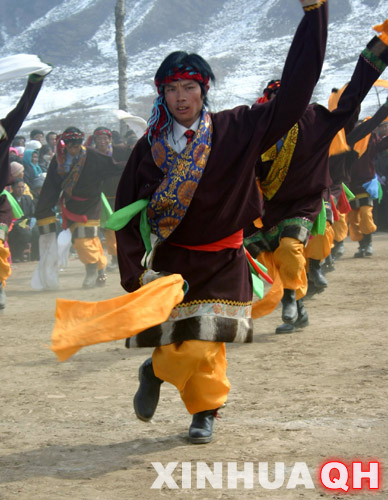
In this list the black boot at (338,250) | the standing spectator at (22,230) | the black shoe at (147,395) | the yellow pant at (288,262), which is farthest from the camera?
the standing spectator at (22,230)

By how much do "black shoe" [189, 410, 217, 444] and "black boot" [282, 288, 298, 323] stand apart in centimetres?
305

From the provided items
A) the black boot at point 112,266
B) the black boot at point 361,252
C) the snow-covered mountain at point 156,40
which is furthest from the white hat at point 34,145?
the snow-covered mountain at point 156,40

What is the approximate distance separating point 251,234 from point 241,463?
136 inches

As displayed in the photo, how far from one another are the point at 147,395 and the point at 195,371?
1.17 ft

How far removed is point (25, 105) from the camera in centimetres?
814

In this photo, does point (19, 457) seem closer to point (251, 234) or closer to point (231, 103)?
point (251, 234)

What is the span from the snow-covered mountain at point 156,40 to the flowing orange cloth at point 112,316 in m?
47.6

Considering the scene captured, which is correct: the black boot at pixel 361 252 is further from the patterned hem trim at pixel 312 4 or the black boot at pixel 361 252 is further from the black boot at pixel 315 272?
the patterned hem trim at pixel 312 4

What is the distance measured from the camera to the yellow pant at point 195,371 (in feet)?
14.2

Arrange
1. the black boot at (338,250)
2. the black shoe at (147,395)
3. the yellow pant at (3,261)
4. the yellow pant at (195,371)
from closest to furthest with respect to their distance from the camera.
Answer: the yellow pant at (195,371), the black shoe at (147,395), the yellow pant at (3,261), the black boot at (338,250)

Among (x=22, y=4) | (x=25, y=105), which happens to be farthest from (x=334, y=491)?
(x=22, y=4)

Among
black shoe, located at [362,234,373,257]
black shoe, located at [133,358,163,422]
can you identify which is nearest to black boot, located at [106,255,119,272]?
black shoe, located at [362,234,373,257]

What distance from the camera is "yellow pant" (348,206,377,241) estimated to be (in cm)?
1352

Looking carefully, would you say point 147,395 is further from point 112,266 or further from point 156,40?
point 156,40
